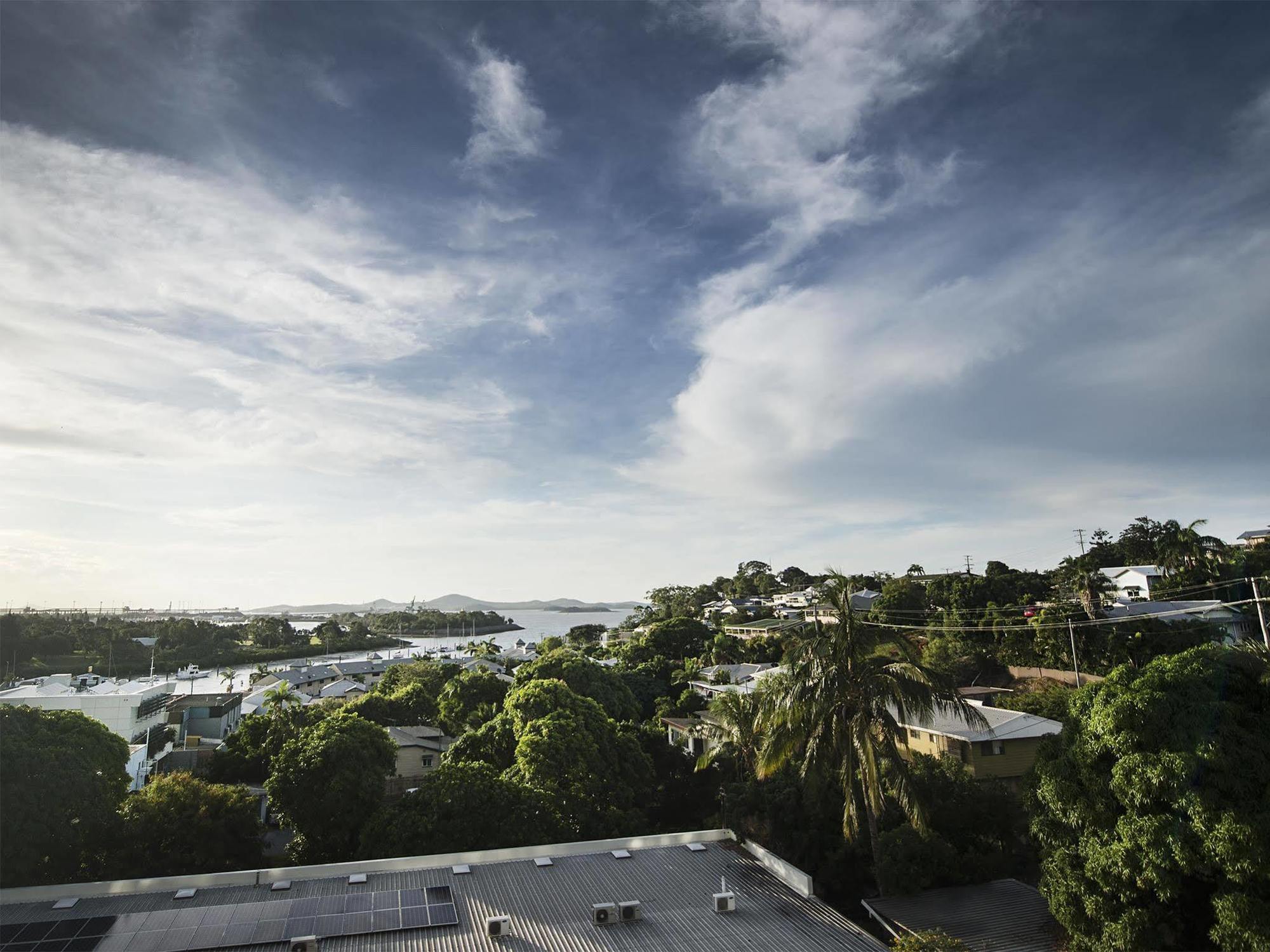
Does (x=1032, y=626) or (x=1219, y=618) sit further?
(x=1219, y=618)

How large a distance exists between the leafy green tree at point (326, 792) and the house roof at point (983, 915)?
14.1 m

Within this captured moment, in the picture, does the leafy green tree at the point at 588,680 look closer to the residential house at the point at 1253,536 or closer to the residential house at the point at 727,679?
the residential house at the point at 727,679

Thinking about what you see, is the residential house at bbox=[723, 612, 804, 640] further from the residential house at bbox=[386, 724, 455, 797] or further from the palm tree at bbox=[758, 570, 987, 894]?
the palm tree at bbox=[758, 570, 987, 894]

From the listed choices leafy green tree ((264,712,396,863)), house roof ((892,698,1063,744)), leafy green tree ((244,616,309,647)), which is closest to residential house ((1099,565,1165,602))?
house roof ((892,698,1063,744))

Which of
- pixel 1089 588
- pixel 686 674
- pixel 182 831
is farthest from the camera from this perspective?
pixel 686 674

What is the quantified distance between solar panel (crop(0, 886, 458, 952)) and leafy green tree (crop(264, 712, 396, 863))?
23.2ft

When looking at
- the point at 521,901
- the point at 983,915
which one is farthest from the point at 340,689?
the point at 983,915

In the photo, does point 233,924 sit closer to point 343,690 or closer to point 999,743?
point 999,743

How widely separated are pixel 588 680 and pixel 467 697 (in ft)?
23.3

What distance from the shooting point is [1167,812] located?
1131cm

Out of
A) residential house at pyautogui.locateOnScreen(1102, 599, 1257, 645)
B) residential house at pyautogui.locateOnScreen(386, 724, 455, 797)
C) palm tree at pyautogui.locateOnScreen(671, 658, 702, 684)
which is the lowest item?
residential house at pyautogui.locateOnScreen(386, 724, 455, 797)

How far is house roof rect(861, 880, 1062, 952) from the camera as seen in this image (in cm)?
1345

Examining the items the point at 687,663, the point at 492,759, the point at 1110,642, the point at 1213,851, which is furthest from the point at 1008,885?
the point at 687,663

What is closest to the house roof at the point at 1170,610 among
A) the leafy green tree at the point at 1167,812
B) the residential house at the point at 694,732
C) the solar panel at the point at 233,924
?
the residential house at the point at 694,732
